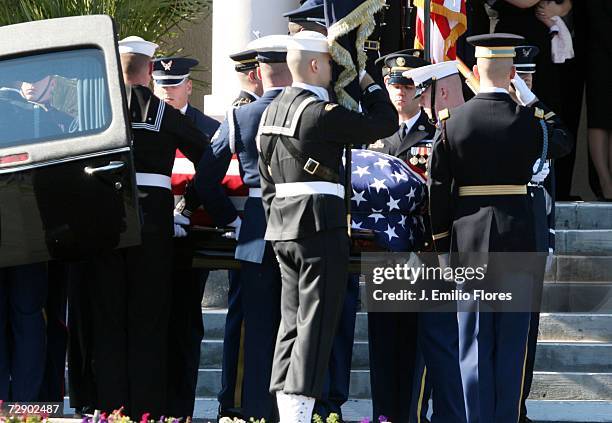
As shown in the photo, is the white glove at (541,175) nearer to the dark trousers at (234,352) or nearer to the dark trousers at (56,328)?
the dark trousers at (234,352)

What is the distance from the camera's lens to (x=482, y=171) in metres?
7.46

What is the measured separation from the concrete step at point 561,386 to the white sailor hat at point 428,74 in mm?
1885

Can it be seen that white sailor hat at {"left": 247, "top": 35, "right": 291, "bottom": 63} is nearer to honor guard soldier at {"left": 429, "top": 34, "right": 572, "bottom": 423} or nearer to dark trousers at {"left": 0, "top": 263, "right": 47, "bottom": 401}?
honor guard soldier at {"left": 429, "top": 34, "right": 572, "bottom": 423}

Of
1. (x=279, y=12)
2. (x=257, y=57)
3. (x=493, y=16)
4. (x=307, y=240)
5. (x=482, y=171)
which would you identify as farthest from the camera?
(x=493, y=16)

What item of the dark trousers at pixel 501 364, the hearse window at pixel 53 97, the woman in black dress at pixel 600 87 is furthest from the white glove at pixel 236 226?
the woman in black dress at pixel 600 87

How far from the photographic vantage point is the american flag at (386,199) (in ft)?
24.9

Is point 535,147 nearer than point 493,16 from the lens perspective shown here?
Yes

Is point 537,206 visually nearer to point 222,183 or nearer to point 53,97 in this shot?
point 222,183

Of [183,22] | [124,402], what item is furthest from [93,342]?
[183,22]

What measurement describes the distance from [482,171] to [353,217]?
661 mm

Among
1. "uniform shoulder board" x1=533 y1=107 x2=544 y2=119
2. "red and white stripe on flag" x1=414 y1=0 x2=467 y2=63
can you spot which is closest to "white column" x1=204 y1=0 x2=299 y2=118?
"red and white stripe on flag" x1=414 y1=0 x2=467 y2=63

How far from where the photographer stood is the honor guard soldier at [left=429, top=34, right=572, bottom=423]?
293 inches

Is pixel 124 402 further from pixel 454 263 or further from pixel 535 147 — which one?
pixel 535 147

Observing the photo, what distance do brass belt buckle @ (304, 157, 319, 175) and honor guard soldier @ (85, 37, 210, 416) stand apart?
107 centimetres
